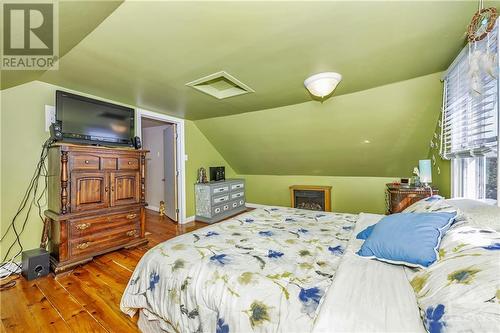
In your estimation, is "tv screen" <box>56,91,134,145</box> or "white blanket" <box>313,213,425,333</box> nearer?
"white blanket" <box>313,213,425,333</box>

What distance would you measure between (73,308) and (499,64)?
366 cm

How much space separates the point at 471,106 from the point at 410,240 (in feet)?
5.13

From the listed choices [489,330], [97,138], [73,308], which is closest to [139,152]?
[97,138]

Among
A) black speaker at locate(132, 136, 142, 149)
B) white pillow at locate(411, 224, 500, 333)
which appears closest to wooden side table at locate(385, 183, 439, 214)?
white pillow at locate(411, 224, 500, 333)

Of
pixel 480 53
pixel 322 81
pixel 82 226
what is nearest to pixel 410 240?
pixel 480 53

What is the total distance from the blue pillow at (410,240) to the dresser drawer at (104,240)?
114 inches

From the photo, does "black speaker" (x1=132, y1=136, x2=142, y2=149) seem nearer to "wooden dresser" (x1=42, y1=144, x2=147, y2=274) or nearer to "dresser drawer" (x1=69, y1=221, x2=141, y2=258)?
"wooden dresser" (x1=42, y1=144, x2=147, y2=274)

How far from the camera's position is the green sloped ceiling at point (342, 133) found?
2.73 m

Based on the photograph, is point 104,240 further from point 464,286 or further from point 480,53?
point 480,53

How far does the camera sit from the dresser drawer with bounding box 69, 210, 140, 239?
238 cm

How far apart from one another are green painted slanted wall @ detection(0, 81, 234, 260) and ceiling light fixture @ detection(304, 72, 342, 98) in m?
3.14

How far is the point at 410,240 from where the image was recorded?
1.10 m

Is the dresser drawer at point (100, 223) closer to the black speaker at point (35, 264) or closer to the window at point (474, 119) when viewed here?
the black speaker at point (35, 264)

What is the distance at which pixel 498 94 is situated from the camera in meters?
1.38
